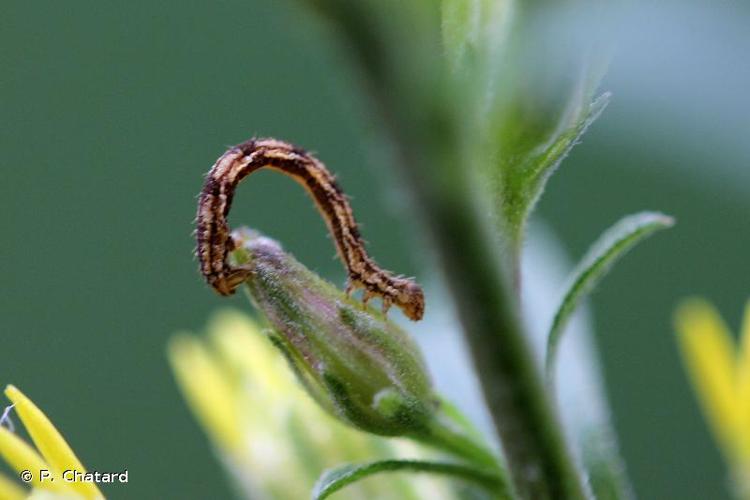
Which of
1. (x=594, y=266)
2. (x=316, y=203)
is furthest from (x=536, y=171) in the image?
(x=316, y=203)

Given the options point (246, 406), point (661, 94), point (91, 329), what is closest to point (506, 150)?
point (661, 94)

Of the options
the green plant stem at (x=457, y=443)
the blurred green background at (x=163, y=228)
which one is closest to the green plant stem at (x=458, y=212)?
the green plant stem at (x=457, y=443)

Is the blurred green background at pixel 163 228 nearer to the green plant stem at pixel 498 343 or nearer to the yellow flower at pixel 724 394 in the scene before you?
the yellow flower at pixel 724 394

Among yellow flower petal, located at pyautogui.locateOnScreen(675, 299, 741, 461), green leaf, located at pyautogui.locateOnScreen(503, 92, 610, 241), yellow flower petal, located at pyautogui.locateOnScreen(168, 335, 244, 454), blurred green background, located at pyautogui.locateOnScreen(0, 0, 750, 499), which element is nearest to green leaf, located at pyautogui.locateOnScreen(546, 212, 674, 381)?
green leaf, located at pyautogui.locateOnScreen(503, 92, 610, 241)

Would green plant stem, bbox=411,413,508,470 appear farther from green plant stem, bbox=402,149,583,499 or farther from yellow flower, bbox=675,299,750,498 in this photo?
yellow flower, bbox=675,299,750,498

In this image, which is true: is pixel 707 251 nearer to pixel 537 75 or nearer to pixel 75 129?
pixel 75 129
